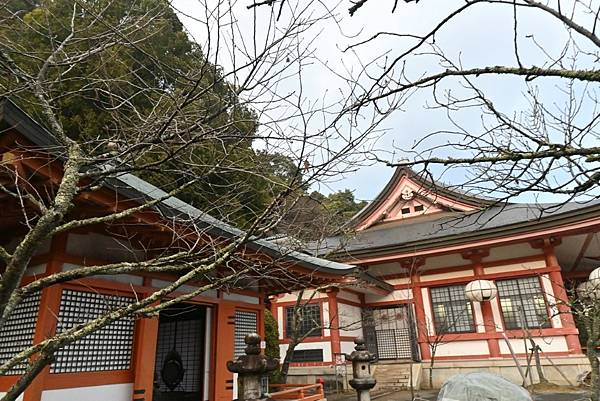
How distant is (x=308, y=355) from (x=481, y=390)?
10090 millimetres

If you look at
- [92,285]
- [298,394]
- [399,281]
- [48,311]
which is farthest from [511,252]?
[48,311]

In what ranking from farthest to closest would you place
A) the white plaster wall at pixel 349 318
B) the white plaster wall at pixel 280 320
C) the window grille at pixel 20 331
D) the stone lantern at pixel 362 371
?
the white plaster wall at pixel 280 320 < the white plaster wall at pixel 349 318 < the stone lantern at pixel 362 371 < the window grille at pixel 20 331

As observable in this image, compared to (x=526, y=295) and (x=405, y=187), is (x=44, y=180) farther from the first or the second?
(x=405, y=187)

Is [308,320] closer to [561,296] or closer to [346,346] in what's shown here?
[346,346]

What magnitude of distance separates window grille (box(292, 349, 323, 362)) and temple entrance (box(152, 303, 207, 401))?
552 centimetres

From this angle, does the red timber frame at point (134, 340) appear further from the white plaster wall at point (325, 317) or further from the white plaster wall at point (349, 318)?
the white plaster wall at point (349, 318)

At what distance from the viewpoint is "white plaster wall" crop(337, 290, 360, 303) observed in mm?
13205

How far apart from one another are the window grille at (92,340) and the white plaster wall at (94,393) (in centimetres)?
21

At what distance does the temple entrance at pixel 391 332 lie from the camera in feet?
42.0

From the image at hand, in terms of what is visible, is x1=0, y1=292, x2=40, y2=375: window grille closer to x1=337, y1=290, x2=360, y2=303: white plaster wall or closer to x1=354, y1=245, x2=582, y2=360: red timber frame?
x1=337, y1=290, x2=360, y2=303: white plaster wall

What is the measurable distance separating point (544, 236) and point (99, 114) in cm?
1299

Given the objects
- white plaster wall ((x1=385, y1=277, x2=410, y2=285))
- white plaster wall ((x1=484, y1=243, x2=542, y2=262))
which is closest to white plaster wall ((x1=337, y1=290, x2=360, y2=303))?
white plaster wall ((x1=385, y1=277, x2=410, y2=285))

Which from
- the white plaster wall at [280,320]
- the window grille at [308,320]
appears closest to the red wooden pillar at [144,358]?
the window grille at [308,320]

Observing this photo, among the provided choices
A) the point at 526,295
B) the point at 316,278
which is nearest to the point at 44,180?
the point at 316,278
